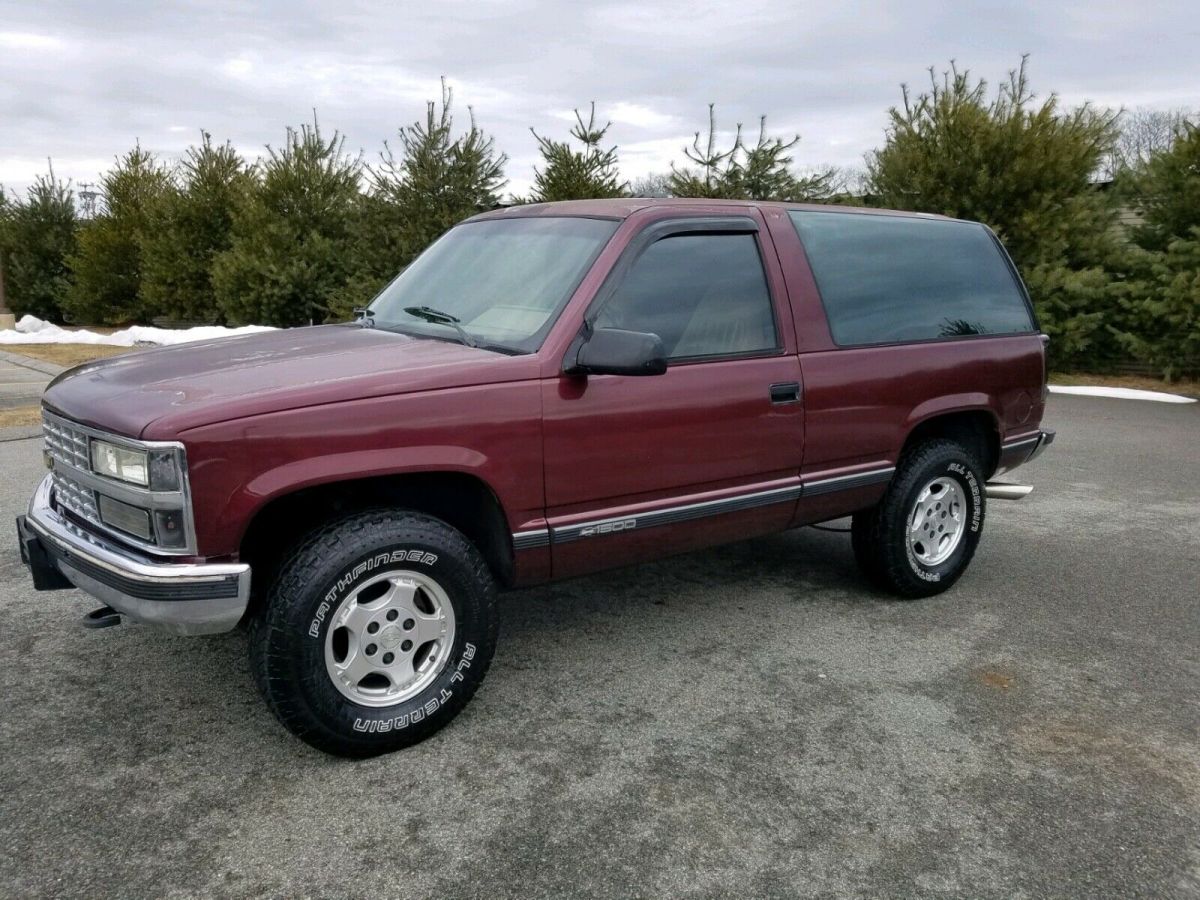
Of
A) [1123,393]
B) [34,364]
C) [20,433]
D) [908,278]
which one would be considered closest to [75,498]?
[908,278]

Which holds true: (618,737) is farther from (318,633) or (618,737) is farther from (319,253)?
(319,253)

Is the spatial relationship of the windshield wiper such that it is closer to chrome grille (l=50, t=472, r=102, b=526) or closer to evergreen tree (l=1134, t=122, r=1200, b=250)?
chrome grille (l=50, t=472, r=102, b=526)

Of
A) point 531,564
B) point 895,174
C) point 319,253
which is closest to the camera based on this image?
point 531,564

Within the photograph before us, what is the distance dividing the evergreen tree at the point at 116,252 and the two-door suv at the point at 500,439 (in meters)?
23.4

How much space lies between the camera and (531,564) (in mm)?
3562

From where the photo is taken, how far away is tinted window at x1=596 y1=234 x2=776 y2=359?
3787 millimetres

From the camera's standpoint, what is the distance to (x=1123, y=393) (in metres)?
13.4

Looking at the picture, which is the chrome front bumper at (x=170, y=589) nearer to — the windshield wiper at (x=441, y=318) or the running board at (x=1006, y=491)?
the windshield wiper at (x=441, y=318)

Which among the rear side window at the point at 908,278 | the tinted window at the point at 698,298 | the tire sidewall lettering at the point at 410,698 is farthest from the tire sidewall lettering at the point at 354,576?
the rear side window at the point at 908,278

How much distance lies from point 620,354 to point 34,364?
1501 centimetres

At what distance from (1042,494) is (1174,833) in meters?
4.78

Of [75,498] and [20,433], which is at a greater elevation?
[75,498]

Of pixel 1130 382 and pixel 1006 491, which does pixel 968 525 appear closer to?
pixel 1006 491

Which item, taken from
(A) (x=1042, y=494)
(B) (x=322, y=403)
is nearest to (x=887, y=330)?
(B) (x=322, y=403)
